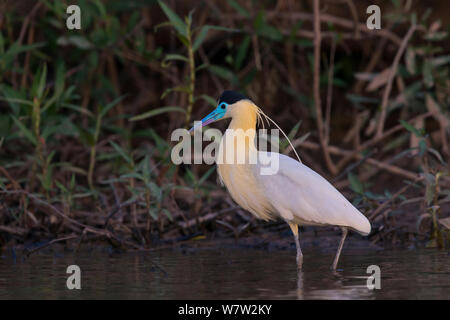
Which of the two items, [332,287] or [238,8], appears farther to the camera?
[238,8]

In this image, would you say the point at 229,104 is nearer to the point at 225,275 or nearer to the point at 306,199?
the point at 306,199

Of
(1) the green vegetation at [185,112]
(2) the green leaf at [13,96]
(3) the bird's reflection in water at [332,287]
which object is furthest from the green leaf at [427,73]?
(2) the green leaf at [13,96]

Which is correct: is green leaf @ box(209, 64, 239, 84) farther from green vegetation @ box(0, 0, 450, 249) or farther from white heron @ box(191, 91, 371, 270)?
white heron @ box(191, 91, 371, 270)

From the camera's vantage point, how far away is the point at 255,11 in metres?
9.17

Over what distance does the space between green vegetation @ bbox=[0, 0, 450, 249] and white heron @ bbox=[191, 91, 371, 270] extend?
655 millimetres

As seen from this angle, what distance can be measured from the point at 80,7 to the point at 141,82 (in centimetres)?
214

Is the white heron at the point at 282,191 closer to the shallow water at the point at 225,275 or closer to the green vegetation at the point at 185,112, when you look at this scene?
the shallow water at the point at 225,275

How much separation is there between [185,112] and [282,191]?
160 centimetres

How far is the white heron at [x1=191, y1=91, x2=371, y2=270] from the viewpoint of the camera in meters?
5.68

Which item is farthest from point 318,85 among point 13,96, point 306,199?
point 13,96

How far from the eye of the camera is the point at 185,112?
704cm

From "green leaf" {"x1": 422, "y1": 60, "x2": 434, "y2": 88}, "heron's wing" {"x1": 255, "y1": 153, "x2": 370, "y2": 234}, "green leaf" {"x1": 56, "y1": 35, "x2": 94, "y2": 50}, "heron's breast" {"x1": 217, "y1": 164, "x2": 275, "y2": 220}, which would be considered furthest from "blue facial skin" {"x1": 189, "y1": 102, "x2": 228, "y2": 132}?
"green leaf" {"x1": 422, "y1": 60, "x2": 434, "y2": 88}
